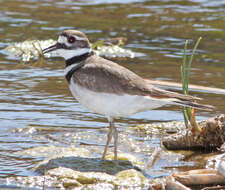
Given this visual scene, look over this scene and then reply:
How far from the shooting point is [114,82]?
5.92 meters

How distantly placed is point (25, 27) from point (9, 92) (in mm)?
5281

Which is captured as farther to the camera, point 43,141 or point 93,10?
point 93,10

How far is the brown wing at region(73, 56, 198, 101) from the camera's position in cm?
589

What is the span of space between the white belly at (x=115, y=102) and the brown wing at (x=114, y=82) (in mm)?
47

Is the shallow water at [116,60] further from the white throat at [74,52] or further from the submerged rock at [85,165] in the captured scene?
the white throat at [74,52]

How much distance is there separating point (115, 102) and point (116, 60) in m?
5.70

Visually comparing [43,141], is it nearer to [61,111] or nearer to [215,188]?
[61,111]

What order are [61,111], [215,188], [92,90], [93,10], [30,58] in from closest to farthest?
1. [215,188]
2. [92,90]
3. [61,111]
4. [30,58]
5. [93,10]

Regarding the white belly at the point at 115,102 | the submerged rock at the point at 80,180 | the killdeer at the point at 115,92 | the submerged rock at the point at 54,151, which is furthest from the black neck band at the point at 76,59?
the submerged rock at the point at 80,180

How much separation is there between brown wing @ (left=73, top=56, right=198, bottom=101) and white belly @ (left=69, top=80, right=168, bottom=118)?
0.05m

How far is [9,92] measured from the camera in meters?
9.06

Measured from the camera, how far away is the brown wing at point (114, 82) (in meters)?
5.89

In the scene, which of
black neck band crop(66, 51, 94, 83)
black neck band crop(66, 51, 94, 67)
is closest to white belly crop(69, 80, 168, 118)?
black neck band crop(66, 51, 94, 83)

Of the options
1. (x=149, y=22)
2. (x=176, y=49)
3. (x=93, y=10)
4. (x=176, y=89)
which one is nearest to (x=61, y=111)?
(x=176, y=89)
